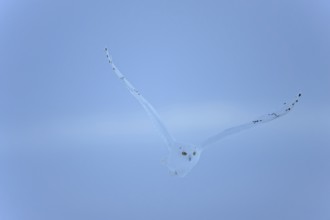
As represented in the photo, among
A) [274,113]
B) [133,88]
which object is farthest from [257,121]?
[133,88]

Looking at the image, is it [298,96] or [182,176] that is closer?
[182,176]

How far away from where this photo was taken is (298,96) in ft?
15.8

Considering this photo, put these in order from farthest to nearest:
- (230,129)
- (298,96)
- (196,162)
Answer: (298,96), (196,162), (230,129)

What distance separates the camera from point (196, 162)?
4500 mm

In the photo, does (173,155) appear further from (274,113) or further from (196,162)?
(274,113)

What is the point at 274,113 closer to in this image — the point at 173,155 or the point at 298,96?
the point at 298,96

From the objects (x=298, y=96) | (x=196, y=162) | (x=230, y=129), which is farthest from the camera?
(x=298, y=96)

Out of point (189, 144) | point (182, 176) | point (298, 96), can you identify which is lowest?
point (182, 176)

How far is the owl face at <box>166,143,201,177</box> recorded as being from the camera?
4348mm

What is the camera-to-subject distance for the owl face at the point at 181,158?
14.3 ft

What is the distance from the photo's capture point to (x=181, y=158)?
14.3 feet

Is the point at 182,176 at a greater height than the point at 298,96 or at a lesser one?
lesser

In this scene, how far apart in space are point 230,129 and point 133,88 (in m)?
1.25

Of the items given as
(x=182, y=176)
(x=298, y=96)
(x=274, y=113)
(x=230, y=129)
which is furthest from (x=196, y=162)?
(x=298, y=96)
